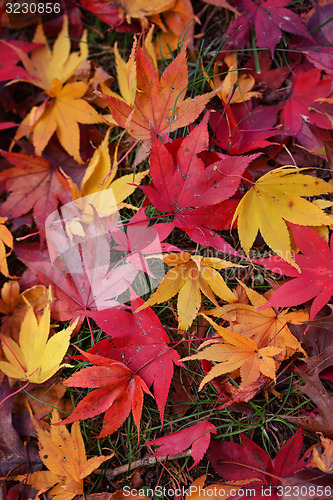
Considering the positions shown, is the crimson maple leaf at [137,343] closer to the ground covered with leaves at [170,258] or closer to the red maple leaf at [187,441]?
the ground covered with leaves at [170,258]

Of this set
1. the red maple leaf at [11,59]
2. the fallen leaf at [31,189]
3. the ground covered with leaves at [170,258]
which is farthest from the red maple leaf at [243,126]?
the red maple leaf at [11,59]

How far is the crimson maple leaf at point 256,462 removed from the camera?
807 millimetres

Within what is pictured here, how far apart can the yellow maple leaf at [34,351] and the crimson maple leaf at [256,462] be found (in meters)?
0.45

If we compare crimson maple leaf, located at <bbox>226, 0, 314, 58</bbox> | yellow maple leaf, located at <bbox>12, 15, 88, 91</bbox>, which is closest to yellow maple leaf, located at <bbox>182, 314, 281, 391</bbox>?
crimson maple leaf, located at <bbox>226, 0, 314, 58</bbox>

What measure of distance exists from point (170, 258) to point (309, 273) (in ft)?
Answer: 1.05

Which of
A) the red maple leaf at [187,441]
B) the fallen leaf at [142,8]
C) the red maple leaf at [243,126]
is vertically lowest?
the red maple leaf at [187,441]

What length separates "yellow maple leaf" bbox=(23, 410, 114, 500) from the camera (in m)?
0.89

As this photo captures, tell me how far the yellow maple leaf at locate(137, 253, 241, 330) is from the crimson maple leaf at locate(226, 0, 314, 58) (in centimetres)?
59

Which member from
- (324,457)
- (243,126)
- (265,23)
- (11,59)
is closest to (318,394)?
(324,457)

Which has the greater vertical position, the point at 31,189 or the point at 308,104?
the point at 308,104

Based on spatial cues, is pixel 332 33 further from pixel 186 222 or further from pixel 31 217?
pixel 31 217

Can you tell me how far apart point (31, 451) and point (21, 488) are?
0.28 ft

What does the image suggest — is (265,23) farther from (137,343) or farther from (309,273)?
(137,343)

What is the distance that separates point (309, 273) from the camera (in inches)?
33.3
